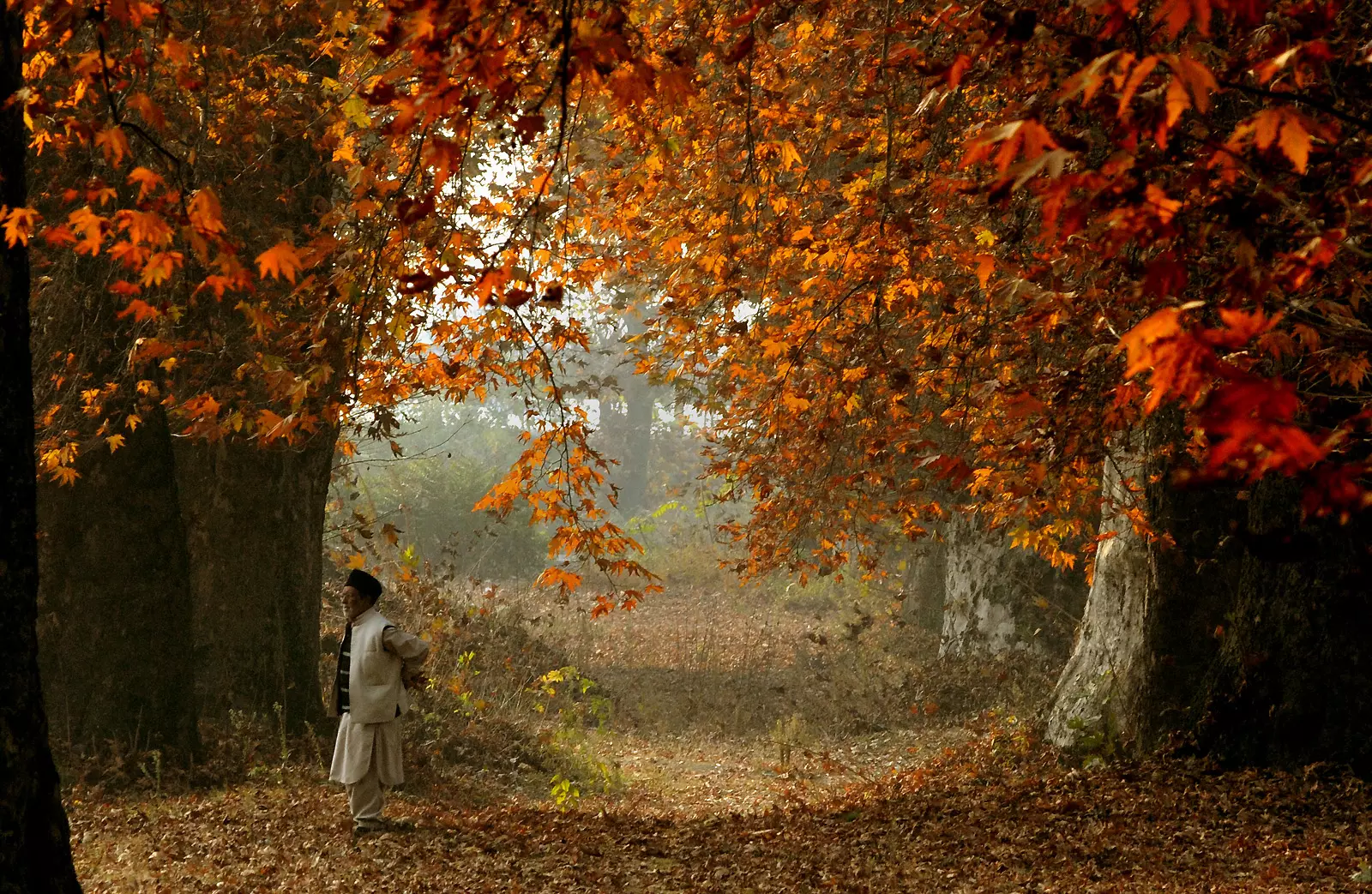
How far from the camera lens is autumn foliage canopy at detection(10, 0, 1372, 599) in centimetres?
329

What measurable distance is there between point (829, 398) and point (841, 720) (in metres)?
7.89

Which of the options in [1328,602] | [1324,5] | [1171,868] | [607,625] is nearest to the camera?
[1324,5]

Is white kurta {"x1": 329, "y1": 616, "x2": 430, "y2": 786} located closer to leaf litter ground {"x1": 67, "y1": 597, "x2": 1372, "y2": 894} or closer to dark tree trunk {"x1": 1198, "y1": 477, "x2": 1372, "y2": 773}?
leaf litter ground {"x1": 67, "y1": 597, "x2": 1372, "y2": 894}

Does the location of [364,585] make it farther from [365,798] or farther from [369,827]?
[369,827]

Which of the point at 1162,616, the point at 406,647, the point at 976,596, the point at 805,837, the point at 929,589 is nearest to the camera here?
the point at 805,837

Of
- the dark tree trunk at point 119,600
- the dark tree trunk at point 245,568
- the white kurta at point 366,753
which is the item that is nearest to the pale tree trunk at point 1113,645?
the white kurta at point 366,753

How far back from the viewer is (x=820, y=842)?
736 cm

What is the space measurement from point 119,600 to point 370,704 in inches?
94.4

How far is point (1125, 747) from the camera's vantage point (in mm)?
8531

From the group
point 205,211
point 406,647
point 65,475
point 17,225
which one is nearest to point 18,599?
point 17,225

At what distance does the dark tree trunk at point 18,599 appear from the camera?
418 centimetres

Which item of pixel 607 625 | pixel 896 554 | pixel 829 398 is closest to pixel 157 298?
pixel 829 398

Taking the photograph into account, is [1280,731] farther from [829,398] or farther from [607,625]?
[607,625]

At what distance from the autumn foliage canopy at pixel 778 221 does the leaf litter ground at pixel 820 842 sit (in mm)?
1838
